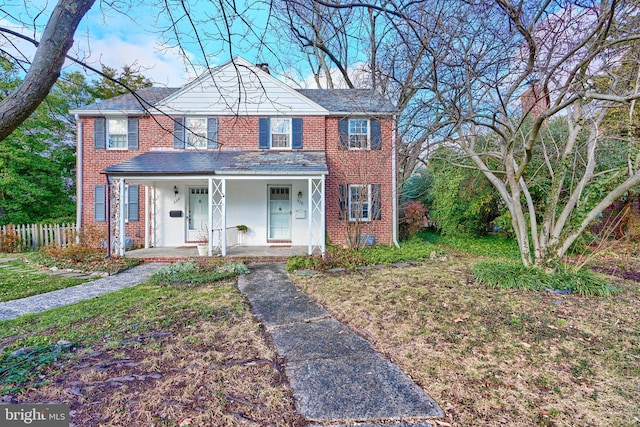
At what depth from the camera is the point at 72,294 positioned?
18.1 feet

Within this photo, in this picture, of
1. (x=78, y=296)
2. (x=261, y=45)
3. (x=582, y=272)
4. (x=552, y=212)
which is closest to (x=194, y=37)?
(x=261, y=45)

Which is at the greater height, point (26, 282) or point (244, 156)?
point (244, 156)

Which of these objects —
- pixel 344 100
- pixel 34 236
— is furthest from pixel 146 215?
pixel 344 100

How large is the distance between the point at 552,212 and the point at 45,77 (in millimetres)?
7734

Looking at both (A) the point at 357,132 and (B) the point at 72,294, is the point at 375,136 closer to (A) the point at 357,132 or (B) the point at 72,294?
(A) the point at 357,132

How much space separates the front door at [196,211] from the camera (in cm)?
1065

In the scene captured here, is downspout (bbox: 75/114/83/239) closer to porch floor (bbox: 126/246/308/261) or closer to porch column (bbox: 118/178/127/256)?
porch floor (bbox: 126/246/308/261)

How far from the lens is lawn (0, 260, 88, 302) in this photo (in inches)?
217

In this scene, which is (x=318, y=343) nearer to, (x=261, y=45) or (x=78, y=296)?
(x=261, y=45)

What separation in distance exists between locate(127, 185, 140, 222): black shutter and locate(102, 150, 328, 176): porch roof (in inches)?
49.8

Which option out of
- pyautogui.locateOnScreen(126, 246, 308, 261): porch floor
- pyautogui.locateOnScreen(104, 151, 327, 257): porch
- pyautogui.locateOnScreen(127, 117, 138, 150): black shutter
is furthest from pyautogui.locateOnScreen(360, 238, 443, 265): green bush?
pyautogui.locateOnScreen(127, 117, 138, 150): black shutter

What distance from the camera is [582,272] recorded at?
5.61 metres

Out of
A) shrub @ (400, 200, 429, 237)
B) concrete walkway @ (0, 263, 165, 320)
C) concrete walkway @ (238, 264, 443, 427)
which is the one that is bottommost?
concrete walkway @ (0, 263, 165, 320)

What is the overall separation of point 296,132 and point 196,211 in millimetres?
4770
